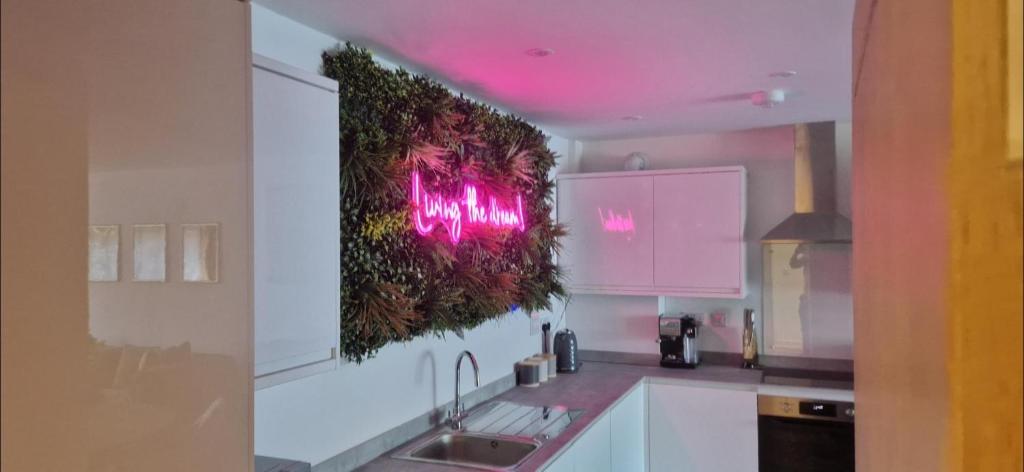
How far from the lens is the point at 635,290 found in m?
3.96

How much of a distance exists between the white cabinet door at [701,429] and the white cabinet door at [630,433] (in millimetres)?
58

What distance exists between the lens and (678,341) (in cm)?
398

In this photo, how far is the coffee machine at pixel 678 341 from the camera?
3957 mm

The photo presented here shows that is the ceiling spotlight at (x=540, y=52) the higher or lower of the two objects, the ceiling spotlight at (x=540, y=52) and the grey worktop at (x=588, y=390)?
the higher

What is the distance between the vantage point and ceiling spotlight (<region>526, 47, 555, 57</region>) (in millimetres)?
2217

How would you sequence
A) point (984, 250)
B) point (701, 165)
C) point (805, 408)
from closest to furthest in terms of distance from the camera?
point (984, 250), point (805, 408), point (701, 165)

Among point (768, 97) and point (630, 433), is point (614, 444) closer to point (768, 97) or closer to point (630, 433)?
point (630, 433)

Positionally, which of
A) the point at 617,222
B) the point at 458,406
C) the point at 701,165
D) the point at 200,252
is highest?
the point at 701,165

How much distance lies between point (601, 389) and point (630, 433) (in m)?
0.31

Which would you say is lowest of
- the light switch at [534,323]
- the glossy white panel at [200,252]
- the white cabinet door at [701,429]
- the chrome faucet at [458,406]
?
the white cabinet door at [701,429]

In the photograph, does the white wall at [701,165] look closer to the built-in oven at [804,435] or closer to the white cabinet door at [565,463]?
the built-in oven at [804,435]

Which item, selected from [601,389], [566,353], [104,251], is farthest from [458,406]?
[104,251]

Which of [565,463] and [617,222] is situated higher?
[617,222]

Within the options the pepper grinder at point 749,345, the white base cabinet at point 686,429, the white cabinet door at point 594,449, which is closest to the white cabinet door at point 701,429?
the white base cabinet at point 686,429
